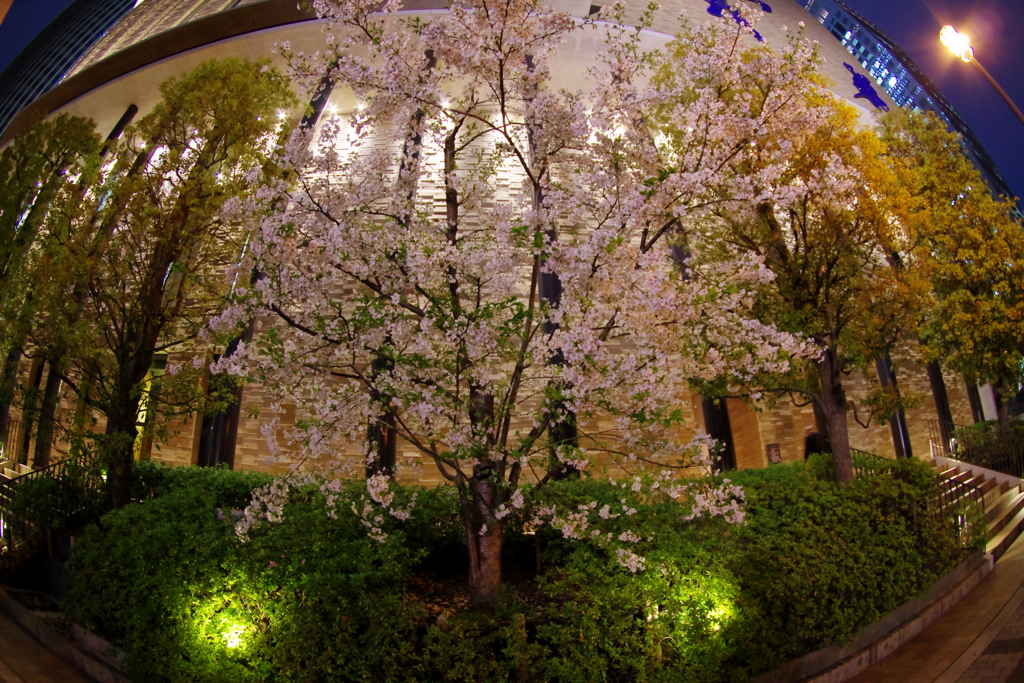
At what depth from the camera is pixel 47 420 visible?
9219 mm

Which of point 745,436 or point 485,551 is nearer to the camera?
point 485,551

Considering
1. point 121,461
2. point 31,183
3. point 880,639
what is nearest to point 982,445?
point 880,639

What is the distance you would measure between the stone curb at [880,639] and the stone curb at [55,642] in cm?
657

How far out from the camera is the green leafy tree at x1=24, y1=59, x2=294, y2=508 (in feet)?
26.6

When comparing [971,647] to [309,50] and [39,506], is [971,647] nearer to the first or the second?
[39,506]

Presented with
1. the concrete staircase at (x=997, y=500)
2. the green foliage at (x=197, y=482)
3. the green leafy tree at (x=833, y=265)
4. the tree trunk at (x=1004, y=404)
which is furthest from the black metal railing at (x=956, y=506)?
the green foliage at (x=197, y=482)

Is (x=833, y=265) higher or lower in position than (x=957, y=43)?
lower

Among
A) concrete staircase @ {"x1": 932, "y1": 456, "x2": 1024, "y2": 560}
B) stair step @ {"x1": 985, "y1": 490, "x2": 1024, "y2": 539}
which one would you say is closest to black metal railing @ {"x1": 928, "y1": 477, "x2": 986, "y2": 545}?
concrete staircase @ {"x1": 932, "y1": 456, "x2": 1024, "y2": 560}

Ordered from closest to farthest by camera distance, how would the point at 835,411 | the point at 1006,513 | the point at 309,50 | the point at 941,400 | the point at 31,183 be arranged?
1. the point at 835,411
2. the point at 31,183
3. the point at 1006,513
4. the point at 309,50
5. the point at 941,400

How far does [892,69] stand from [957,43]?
11.6m

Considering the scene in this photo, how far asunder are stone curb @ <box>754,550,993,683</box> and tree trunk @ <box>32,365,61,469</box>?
941 cm

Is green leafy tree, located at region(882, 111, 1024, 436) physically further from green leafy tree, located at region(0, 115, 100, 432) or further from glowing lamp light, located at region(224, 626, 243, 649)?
green leafy tree, located at region(0, 115, 100, 432)

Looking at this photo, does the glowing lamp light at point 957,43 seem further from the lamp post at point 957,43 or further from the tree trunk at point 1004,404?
the tree trunk at point 1004,404

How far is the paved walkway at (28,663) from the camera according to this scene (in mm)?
6094
